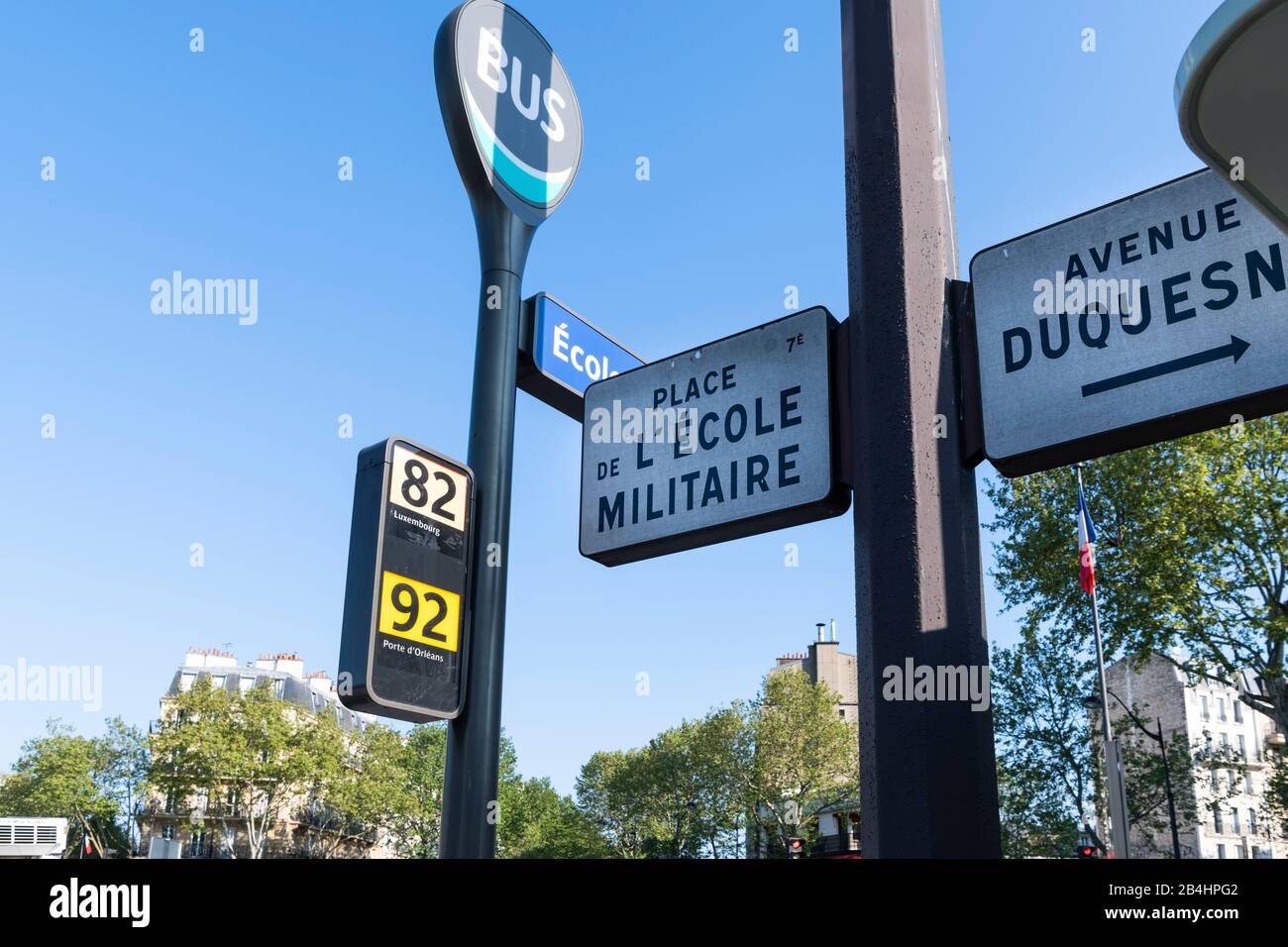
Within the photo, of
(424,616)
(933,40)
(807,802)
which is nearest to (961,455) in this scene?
(933,40)

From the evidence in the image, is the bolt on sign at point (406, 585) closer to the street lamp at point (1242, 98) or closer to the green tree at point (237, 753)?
the street lamp at point (1242, 98)

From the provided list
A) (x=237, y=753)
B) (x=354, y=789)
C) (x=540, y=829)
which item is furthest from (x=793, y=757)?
(x=237, y=753)

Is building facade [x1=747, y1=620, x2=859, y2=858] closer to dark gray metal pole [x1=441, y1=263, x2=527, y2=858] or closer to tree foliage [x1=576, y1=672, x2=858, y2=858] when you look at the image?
tree foliage [x1=576, y1=672, x2=858, y2=858]

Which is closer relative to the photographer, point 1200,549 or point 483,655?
point 483,655

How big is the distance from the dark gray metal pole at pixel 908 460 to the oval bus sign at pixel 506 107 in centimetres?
273

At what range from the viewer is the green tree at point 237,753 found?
53.8 metres

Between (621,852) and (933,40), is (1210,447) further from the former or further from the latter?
(621,852)

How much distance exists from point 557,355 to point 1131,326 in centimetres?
323

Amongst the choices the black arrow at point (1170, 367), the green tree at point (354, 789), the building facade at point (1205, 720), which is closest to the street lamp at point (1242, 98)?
the black arrow at point (1170, 367)

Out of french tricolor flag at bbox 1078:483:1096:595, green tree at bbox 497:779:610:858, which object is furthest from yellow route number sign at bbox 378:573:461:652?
green tree at bbox 497:779:610:858

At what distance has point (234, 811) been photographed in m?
56.1

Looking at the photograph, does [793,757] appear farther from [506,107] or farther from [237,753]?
[506,107]

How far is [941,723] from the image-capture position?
2094 millimetres
